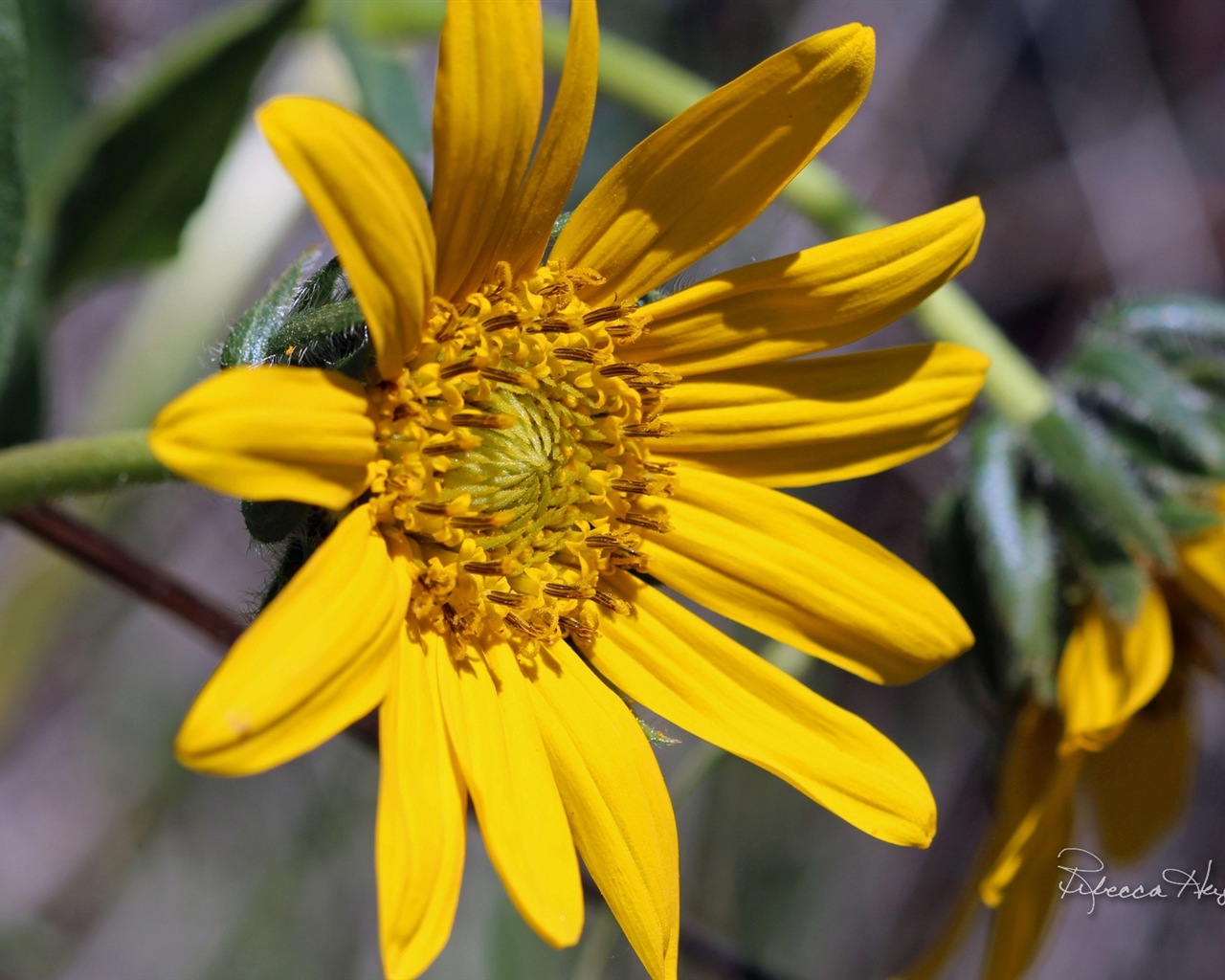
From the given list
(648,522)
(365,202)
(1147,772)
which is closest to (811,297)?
(648,522)

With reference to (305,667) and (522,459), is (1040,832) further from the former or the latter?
(305,667)

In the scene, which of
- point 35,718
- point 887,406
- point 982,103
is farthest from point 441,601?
point 982,103

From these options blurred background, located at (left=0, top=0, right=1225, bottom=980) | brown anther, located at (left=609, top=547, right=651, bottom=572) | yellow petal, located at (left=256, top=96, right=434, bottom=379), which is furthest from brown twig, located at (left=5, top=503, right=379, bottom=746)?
blurred background, located at (left=0, top=0, right=1225, bottom=980)

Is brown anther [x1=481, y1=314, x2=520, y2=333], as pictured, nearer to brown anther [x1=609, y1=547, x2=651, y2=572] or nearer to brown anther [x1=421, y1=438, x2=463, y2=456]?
brown anther [x1=421, y1=438, x2=463, y2=456]

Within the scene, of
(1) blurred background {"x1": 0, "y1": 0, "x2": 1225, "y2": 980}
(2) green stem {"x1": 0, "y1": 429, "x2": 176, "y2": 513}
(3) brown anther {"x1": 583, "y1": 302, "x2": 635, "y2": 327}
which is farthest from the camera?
(1) blurred background {"x1": 0, "y1": 0, "x2": 1225, "y2": 980}

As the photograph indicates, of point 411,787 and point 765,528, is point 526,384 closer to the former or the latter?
point 765,528

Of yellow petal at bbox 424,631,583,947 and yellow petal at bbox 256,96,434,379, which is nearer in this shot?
yellow petal at bbox 256,96,434,379

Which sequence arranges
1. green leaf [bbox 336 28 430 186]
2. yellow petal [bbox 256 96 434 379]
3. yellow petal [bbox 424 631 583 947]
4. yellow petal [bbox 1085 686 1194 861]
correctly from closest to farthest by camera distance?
yellow petal [bbox 256 96 434 379], yellow petal [bbox 424 631 583 947], green leaf [bbox 336 28 430 186], yellow petal [bbox 1085 686 1194 861]

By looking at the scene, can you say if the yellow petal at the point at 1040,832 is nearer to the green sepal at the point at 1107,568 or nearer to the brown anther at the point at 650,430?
the green sepal at the point at 1107,568

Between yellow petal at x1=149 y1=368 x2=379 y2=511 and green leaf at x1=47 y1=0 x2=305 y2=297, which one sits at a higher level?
green leaf at x1=47 y1=0 x2=305 y2=297
